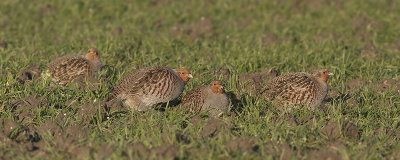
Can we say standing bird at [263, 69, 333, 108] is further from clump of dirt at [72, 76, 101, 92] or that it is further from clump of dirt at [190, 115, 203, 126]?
clump of dirt at [72, 76, 101, 92]

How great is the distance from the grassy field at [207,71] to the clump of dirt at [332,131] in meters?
0.01

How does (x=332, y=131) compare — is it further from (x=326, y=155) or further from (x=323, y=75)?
(x=323, y=75)

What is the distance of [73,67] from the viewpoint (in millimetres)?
8227

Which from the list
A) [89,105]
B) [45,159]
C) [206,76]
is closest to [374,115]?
[206,76]

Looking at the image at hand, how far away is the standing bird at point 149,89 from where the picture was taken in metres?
7.02

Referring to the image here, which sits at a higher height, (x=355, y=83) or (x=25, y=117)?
(x=25, y=117)

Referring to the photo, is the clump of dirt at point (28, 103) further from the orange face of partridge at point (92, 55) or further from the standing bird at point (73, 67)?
the orange face of partridge at point (92, 55)

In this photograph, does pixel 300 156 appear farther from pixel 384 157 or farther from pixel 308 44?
pixel 308 44

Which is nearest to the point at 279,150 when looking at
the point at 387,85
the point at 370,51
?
the point at 387,85

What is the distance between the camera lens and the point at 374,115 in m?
7.08

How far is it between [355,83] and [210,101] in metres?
2.88

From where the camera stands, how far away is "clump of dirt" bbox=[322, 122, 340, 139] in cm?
593

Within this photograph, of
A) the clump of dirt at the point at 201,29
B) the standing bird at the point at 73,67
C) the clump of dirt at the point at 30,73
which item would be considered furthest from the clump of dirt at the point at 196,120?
the clump of dirt at the point at 201,29

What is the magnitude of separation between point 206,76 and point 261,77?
0.83m
